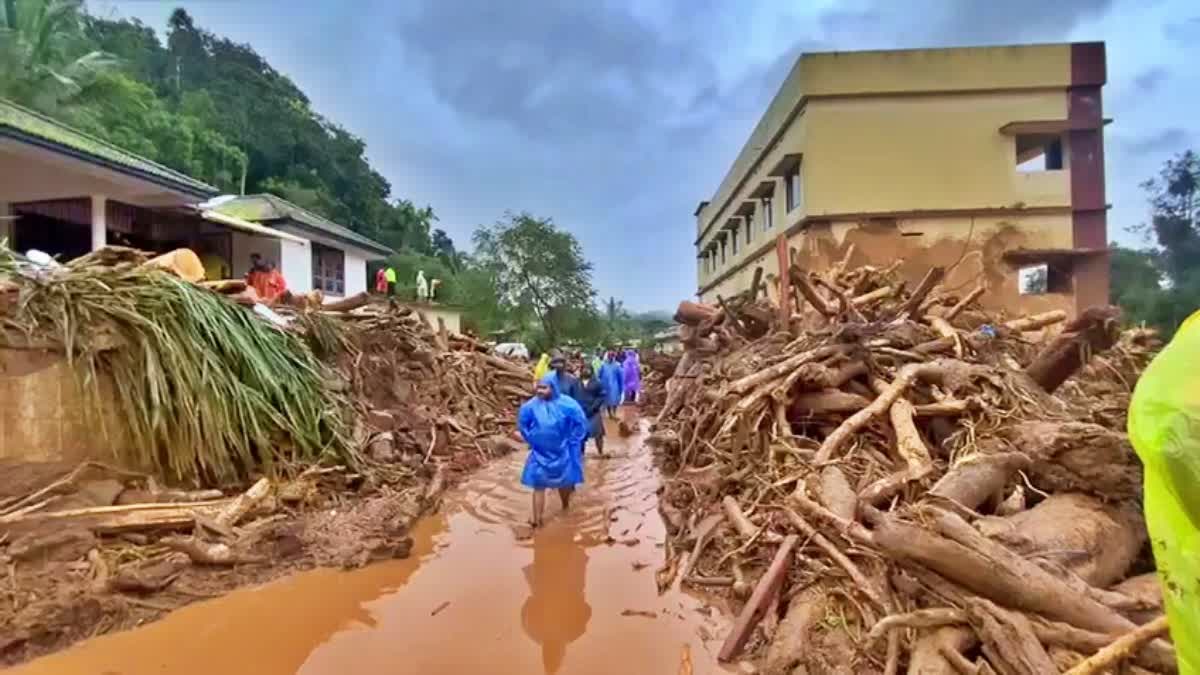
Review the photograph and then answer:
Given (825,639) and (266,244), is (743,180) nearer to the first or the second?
(266,244)

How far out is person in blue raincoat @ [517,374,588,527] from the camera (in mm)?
7094

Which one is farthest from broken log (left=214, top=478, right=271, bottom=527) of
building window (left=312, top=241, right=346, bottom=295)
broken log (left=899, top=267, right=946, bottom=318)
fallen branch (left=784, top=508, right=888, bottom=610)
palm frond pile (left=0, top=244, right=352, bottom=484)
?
building window (left=312, top=241, right=346, bottom=295)

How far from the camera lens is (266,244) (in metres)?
18.0

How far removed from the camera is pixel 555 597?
206 inches

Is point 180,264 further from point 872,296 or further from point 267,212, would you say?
point 267,212

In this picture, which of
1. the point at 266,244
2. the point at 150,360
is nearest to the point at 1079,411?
the point at 150,360

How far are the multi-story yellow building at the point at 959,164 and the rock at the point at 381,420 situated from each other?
46.4 ft

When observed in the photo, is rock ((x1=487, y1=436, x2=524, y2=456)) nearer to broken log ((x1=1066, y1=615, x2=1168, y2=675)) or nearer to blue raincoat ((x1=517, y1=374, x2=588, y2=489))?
blue raincoat ((x1=517, y1=374, x2=588, y2=489))

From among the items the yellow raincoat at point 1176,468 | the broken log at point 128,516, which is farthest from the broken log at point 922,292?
the broken log at point 128,516

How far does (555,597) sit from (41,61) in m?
27.6

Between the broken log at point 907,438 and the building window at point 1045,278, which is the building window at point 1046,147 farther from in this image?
the broken log at point 907,438

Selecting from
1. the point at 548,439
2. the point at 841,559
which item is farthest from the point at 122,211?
the point at 841,559

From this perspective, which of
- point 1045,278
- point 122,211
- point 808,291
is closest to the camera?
point 808,291

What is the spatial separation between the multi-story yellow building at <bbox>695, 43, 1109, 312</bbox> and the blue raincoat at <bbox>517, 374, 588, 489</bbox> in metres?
14.4
